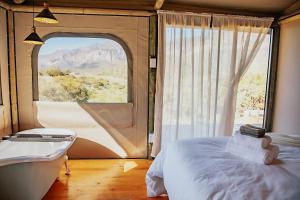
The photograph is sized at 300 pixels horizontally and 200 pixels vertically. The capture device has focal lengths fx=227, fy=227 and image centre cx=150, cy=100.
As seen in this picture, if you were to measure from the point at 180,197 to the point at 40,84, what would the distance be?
8.94ft

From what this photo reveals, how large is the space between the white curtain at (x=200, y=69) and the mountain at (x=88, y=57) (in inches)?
24.9

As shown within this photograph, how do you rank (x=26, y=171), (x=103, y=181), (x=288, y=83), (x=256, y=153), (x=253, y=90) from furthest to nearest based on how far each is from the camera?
(x=253, y=90) → (x=288, y=83) → (x=103, y=181) → (x=26, y=171) → (x=256, y=153)

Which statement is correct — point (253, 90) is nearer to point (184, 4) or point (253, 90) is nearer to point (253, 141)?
point (184, 4)

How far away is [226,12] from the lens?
3.41 meters

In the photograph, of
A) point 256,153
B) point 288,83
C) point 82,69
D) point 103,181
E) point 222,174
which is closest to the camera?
point 222,174

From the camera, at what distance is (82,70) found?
3314mm

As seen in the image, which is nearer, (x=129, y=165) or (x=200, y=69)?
(x=129, y=165)

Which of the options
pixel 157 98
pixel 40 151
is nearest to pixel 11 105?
pixel 40 151

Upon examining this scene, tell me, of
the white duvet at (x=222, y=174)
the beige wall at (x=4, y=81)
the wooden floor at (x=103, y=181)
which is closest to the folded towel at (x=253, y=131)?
the white duvet at (x=222, y=174)

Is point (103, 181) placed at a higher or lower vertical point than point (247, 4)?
lower

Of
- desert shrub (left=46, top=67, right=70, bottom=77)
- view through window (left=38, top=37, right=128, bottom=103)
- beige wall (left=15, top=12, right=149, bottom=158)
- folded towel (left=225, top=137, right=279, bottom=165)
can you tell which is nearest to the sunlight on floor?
beige wall (left=15, top=12, right=149, bottom=158)

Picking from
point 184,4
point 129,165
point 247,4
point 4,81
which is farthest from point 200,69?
point 4,81

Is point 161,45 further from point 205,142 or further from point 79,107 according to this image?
point 205,142

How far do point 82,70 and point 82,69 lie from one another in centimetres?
1
